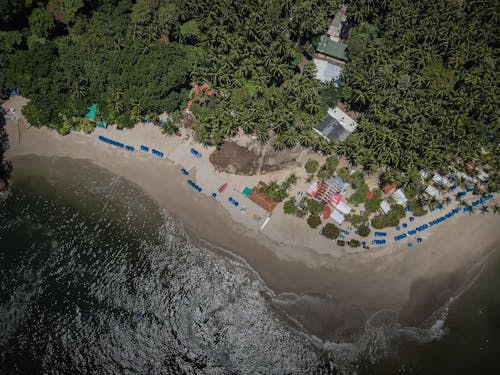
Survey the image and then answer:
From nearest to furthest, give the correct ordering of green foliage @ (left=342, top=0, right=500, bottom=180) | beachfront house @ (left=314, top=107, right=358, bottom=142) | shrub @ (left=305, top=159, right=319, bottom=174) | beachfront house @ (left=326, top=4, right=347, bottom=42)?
1. green foliage @ (left=342, top=0, right=500, bottom=180)
2. shrub @ (left=305, top=159, right=319, bottom=174)
3. beachfront house @ (left=314, top=107, right=358, bottom=142)
4. beachfront house @ (left=326, top=4, right=347, bottom=42)

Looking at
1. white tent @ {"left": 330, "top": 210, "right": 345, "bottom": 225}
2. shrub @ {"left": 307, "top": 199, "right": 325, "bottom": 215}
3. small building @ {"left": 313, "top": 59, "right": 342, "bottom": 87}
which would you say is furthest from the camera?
small building @ {"left": 313, "top": 59, "right": 342, "bottom": 87}

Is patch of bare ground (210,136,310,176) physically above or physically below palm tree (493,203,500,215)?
below

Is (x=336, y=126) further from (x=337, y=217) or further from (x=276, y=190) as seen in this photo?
(x=337, y=217)

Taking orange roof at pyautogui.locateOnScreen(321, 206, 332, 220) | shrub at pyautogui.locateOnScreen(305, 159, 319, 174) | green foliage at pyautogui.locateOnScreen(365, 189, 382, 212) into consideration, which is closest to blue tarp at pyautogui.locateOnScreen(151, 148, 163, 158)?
shrub at pyautogui.locateOnScreen(305, 159, 319, 174)

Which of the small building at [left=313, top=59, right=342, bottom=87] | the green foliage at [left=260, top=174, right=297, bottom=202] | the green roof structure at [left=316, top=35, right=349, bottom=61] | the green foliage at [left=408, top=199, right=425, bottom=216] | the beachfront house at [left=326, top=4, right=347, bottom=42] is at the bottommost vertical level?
the green foliage at [left=260, top=174, right=297, bottom=202]

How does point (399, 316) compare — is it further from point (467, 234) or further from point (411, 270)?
point (467, 234)

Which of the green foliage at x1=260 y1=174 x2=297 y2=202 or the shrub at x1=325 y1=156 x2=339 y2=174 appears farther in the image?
the shrub at x1=325 y1=156 x2=339 y2=174

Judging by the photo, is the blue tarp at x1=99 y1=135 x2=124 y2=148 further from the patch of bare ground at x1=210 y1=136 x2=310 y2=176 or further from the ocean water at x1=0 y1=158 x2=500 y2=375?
the patch of bare ground at x1=210 y1=136 x2=310 y2=176
